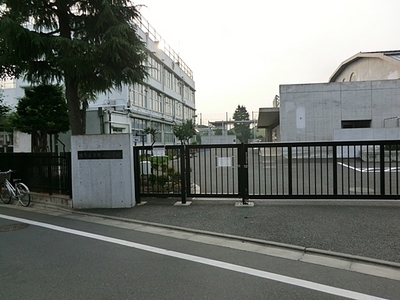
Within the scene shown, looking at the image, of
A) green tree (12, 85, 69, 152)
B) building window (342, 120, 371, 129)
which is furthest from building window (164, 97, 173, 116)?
green tree (12, 85, 69, 152)

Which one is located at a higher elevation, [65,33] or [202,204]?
[65,33]

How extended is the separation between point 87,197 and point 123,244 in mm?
3835

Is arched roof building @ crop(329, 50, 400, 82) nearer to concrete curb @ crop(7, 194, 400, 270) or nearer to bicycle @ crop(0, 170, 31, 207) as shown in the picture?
concrete curb @ crop(7, 194, 400, 270)

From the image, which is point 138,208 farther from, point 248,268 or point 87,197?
point 248,268

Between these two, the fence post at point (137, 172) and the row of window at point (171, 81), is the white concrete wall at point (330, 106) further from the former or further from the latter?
the fence post at point (137, 172)

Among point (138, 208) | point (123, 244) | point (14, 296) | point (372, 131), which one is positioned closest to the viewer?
point (14, 296)

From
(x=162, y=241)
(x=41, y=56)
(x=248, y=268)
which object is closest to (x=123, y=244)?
(x=162, y=241)

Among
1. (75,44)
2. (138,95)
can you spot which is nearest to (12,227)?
(75,44)

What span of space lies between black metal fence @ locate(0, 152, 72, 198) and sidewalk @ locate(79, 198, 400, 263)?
1989 mm

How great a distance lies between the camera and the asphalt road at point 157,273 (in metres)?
3.81

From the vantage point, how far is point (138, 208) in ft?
29.0

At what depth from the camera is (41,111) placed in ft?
55.0

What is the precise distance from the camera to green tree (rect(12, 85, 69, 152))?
54.6 ft

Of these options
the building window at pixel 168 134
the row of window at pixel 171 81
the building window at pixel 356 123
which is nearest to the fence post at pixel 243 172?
the building window at pixel 356 123
